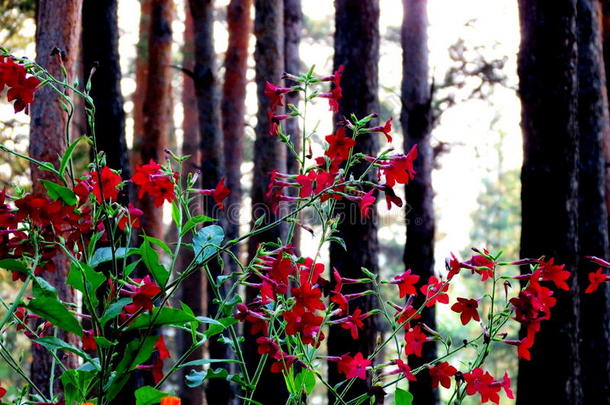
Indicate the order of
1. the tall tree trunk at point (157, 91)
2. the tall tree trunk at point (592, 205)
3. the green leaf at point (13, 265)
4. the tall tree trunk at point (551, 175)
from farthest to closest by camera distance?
the tall tree trunk at point (157, 91)
the tall tree trunk at point (592, 205)
the tall tree trunk at point (551, 175)
the green leaf at point (13, 265)

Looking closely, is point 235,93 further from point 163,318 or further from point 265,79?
point 163,318

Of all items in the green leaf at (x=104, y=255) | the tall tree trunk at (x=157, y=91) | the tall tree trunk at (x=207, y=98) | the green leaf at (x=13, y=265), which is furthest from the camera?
the tall tree trunk at (x=157, y=91)

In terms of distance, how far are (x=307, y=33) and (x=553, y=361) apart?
51.6 feet

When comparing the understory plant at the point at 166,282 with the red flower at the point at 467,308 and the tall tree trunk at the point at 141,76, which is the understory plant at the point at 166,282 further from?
the tall tree trunk at the point at 141,76

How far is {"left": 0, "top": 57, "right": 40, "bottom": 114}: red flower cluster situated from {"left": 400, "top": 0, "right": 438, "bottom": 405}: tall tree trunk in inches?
203

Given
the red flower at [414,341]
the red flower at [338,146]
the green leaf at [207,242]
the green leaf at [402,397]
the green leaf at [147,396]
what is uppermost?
the red flower at [338,146]

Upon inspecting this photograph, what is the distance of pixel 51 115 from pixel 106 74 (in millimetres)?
637

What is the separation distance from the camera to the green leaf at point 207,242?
1732 millimetres

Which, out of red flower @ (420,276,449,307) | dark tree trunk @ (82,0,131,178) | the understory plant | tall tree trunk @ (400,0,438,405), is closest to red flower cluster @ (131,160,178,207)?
the understory plant

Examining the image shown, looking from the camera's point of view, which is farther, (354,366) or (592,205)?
(592,205)

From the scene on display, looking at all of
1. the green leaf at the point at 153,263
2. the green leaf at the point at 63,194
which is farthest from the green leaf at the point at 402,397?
the green leaf at the point at 63,194

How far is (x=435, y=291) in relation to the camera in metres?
2.11

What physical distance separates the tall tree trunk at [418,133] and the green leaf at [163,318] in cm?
506

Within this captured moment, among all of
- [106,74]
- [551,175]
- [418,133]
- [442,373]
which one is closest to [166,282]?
[442,373]
